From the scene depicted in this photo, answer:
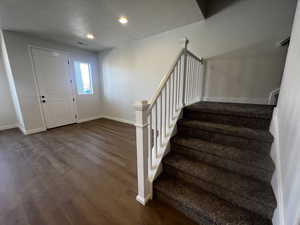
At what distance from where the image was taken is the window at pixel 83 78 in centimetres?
437

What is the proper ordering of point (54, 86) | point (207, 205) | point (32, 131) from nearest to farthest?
point (207, 205), point (32, 131), point (54, 86)

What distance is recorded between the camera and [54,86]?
3797 mm

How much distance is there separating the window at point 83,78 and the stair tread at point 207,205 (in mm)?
4351

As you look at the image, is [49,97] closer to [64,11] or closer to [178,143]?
[64,11]

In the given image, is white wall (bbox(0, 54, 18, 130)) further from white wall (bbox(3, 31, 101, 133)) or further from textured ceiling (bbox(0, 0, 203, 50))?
textured ceiling (bbox(0, 0, 203, 50))

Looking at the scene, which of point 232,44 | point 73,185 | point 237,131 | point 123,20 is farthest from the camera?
point 123,20

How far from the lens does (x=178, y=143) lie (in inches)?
64.4

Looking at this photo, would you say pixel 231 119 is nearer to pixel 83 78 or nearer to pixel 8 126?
pixel 83 78

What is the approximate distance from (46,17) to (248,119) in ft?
12.8

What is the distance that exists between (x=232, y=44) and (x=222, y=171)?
7.59 ft

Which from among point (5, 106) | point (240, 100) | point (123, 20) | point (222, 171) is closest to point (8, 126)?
point (5, 106)

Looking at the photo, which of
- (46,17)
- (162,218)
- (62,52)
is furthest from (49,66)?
(162,218)

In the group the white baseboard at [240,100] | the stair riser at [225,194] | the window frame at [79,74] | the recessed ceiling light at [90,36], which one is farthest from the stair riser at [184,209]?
the window frame at [79,74]

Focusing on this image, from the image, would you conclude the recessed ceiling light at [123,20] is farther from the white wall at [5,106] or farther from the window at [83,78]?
the white wall at [5,106]
